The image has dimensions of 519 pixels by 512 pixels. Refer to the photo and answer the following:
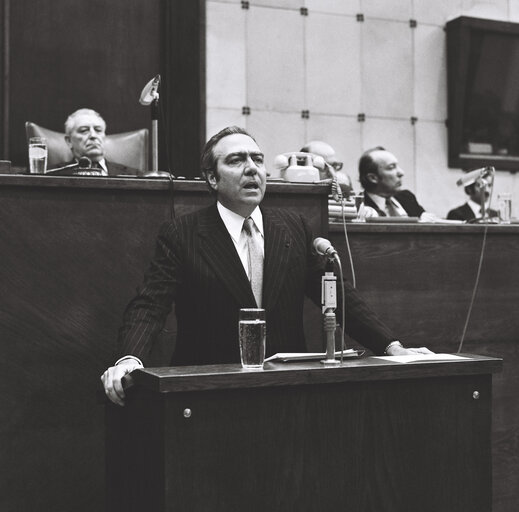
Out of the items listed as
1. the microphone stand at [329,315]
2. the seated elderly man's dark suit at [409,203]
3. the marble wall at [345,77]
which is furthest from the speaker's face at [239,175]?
the marble wall at [345,77]

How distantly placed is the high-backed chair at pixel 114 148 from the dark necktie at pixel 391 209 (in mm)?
1357

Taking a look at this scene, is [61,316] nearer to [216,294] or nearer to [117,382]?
[216,294]

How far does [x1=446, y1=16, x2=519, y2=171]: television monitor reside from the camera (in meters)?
6.60

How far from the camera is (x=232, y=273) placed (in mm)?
2736

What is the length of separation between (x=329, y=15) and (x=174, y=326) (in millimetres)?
3834

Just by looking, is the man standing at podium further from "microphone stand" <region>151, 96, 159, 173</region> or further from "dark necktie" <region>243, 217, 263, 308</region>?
"microphone stand" <region>151, 96, 159, 173</region>

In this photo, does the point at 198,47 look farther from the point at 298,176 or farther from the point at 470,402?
the point at 470,402

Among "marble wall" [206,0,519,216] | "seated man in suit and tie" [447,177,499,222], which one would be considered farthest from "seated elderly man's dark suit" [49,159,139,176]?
"seated man in suit and tie" [447,177,499,222]

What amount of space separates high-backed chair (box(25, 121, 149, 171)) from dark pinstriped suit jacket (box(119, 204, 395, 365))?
2.12 m

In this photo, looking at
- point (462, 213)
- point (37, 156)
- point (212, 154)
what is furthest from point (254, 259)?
point (462, 213)

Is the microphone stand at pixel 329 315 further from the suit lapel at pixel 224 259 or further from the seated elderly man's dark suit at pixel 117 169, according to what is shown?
the seated elderly man's dark suit at pixel 117 169

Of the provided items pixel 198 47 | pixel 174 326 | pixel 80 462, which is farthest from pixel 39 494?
pixel 198 47

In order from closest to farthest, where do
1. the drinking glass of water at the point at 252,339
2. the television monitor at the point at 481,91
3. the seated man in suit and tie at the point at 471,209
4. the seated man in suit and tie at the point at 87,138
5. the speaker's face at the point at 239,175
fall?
the drinking glass of water at the point at 252,339 < the speaker's face at the point at 239,175 < the seated man in suit and tie at the point at 87,138 < the seated man in suit and tie at the point at 471,209 < the television monitor at the point at 481,91

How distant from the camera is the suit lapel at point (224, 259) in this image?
8.94ft
